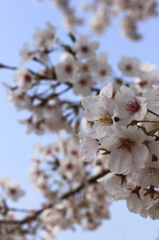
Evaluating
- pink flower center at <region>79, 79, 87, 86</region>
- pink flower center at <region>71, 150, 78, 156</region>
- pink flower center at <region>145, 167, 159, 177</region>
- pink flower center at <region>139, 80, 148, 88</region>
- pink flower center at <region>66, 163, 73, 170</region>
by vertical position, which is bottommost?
pink flower center at <region>145, 167, 159, 177</region>

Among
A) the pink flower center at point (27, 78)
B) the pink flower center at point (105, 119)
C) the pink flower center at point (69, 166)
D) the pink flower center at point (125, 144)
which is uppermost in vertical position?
the pink flower center at point (27, 78)

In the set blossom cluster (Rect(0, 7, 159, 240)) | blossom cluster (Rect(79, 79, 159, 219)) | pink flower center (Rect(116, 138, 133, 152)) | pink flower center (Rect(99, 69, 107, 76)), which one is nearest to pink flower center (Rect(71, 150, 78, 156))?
blossom cluster (Rect(0, 7, 159, 240))

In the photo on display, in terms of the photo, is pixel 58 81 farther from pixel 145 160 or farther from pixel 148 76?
pixel 145 160

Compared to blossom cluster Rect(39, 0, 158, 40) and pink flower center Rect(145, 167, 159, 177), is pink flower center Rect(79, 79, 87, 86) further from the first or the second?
blossom cluster Rect(39, 0, 158, 40)

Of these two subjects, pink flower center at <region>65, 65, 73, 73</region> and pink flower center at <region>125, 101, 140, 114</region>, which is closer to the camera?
pink flower center at <region>125, 101, 140, 114</region>

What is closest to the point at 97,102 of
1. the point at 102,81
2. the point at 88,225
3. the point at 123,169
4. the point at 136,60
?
the point at 123,169

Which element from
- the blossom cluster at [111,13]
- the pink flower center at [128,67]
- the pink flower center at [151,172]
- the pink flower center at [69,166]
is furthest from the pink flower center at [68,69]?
the blossom cluster at [111,13]

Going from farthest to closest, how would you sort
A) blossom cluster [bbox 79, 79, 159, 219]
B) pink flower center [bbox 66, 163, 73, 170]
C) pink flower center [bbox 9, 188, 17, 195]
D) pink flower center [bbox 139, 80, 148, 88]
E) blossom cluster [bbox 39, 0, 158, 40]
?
blossom cluster [bbox 39, 0, 158, 40], pink flower center [bbox 9, 188, 17, 195], pink flower center [bbox 66, 163, 73, 170], pink flower center [bbox 139, 80, 148, 88], blossom cluster [bbox 79, 79, 159, 219]

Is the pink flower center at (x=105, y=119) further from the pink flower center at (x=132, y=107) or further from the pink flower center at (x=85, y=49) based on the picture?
the pink flower center at (x=85, y=49)
